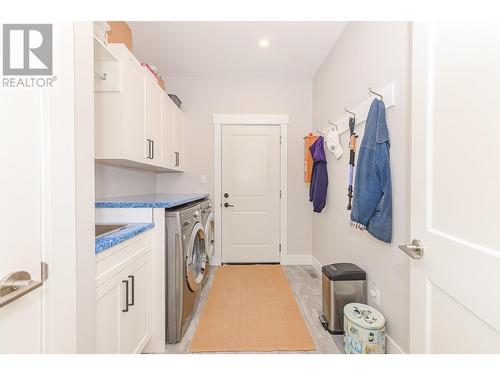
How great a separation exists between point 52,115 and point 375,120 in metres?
1.62

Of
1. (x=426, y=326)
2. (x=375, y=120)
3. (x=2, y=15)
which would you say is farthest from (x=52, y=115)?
(x=375, y=120)

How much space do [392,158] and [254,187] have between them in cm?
196

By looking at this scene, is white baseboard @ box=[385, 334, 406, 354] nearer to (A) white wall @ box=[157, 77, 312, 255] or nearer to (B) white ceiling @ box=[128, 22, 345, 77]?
(A) white wall @ box=[157, 77, 312, 255]

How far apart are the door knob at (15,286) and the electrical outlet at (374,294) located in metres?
1.81

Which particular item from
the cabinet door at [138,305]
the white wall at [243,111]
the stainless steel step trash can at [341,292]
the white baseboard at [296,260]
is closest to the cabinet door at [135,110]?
the cabinet door at [138,305]

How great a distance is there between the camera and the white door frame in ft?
10.2

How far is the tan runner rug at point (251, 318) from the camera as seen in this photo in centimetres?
158

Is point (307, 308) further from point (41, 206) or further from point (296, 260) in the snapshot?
point (41, 206)

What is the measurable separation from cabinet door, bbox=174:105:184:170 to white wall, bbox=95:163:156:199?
0.44 m

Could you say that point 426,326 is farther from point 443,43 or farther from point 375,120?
point 375,120

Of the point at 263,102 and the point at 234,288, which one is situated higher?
the point at 263,102

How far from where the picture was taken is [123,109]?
1.54m

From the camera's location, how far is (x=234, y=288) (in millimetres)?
2422
